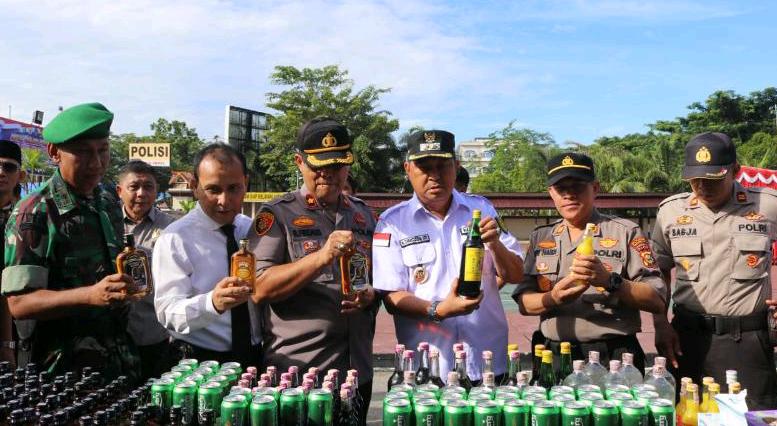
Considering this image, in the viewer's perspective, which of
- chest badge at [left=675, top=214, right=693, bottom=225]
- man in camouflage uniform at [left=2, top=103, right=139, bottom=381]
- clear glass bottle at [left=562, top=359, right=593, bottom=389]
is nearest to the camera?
clear glass bottle at [left=562, top=359, right=593, bottom=389]

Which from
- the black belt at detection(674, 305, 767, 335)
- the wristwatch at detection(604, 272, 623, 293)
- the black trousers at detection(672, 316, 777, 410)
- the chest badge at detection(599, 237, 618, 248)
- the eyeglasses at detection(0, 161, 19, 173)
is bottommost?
the black trousers at detection(672, 316, 777, 410)

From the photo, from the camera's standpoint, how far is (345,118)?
3962cm

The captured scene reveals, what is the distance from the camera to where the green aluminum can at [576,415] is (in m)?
2.06

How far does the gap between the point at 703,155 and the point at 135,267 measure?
3.16m

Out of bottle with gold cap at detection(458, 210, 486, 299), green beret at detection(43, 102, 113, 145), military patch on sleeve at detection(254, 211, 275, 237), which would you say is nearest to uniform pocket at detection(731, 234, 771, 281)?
bottle with gold cap at detection(458, 210, 486, 299)

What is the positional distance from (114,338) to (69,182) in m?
0.76

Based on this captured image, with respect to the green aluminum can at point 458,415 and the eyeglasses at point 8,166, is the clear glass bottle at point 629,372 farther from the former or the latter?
the eyeglasses at point 8,166

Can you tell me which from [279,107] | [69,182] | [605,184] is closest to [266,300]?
[69,182]

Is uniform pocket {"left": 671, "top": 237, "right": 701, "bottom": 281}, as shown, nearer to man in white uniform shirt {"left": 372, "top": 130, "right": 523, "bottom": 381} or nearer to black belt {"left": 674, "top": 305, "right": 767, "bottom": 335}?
black belt {"left": 674, "top": 305, "right": 767, "bottom": 335}

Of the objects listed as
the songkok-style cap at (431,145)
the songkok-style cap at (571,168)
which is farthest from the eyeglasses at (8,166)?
the songkok-style cap at (571,168)

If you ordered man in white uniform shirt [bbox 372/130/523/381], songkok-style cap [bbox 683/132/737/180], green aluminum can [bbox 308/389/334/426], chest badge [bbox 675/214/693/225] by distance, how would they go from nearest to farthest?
1. green aluminum can [bbox 308/389/334/426]
2. man in white uniform shirt [bbox 372/130/523/381]
3. songkok-style cap [bbox 683/132/737/180]
4. chest badge [bbox 675/214/693/225]

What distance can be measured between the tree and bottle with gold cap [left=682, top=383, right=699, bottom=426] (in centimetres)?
3697

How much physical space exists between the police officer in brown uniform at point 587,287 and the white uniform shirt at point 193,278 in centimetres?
159

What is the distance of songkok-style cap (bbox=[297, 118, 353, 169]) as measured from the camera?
3086mm
